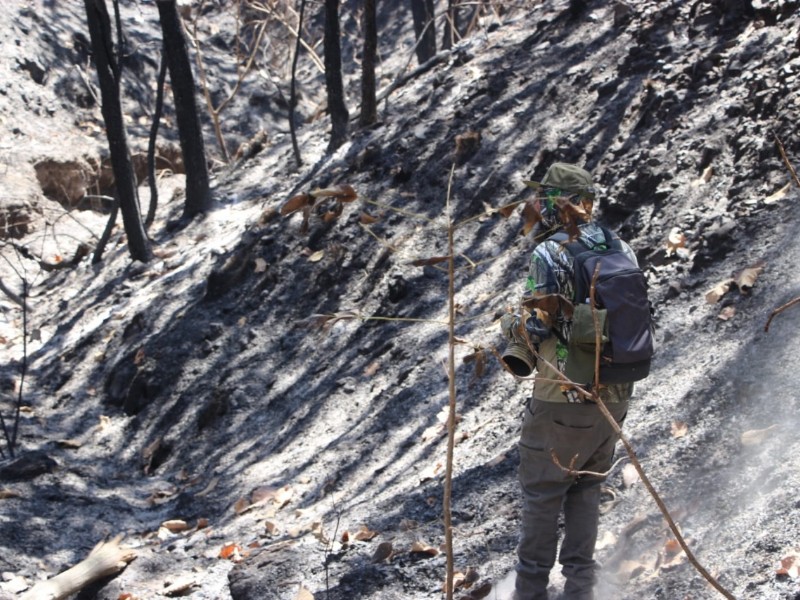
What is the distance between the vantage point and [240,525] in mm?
6512

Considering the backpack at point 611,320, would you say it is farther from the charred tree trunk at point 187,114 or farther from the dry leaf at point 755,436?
the charred tree trunk at point 187,114

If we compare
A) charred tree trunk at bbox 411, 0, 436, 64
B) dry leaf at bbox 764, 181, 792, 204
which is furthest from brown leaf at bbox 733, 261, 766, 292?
charred tree trunk at bbox 411, 0, 436, 64

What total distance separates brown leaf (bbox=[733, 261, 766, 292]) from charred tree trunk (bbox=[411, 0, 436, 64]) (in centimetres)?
1072

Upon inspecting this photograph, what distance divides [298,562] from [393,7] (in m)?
22.1

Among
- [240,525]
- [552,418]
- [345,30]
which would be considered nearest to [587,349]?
[552,418]

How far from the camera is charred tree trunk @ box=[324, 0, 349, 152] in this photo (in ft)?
39.4

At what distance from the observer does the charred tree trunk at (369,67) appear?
11.4m

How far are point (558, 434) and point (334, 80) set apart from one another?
9350 mm

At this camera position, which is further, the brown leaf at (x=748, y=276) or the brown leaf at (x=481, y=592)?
the brown leaf at (x=748, y=276)

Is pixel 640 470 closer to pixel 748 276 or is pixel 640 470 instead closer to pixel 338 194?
pixel 338 194

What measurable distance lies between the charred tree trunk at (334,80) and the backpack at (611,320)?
9026mm

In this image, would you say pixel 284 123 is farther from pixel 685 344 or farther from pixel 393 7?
pixel 685 344

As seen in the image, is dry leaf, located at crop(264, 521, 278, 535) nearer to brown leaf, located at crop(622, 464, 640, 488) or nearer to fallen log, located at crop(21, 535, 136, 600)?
fallen log, located at crop(21, 535, 136, 600)

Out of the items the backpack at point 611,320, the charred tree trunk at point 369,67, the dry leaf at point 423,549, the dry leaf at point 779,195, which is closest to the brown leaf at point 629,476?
the dry leaf at point 423,549
